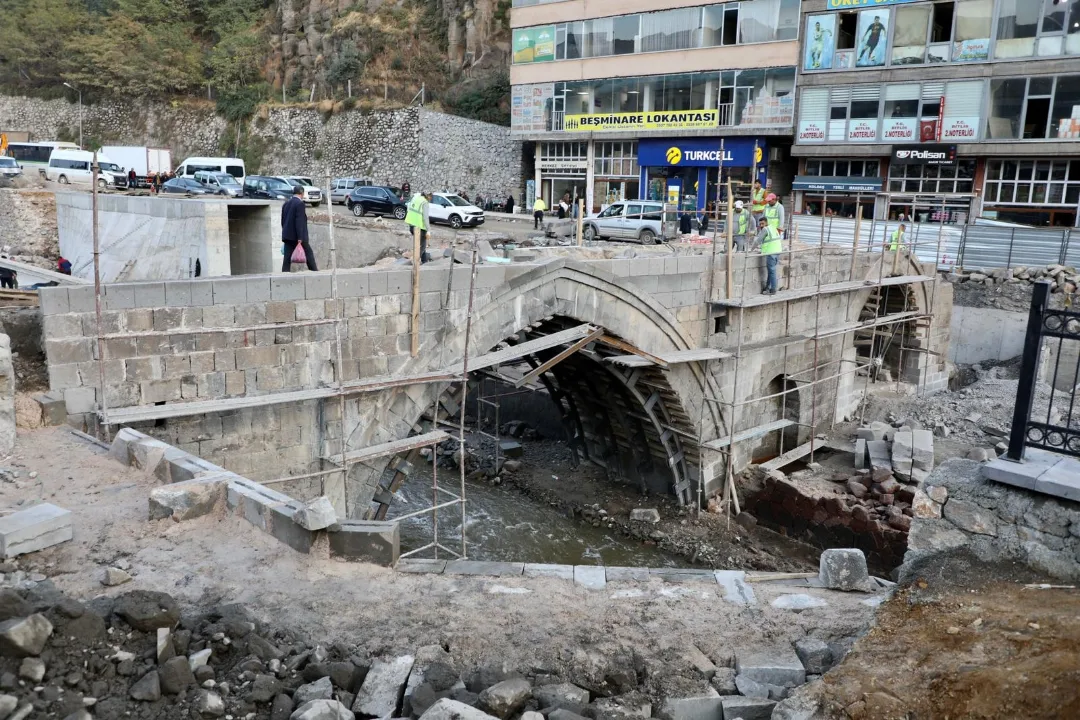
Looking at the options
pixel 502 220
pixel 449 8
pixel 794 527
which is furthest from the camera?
pixel 449 8

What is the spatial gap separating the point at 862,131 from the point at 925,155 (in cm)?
227

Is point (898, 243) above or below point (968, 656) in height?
above

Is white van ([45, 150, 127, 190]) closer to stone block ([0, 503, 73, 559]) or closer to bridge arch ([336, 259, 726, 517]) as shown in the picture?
bridge arch ([336, 259, 726, 517])

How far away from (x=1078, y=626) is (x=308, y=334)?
7.52m

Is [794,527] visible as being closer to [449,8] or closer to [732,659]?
[732,659]

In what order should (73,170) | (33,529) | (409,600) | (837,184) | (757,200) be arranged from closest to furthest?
(33,529)
(409,600)
(757,200)
(837,184)
(73,170)

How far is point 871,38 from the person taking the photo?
28031 mm

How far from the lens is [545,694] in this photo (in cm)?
454

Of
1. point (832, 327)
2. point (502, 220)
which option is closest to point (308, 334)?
point (832, 327)

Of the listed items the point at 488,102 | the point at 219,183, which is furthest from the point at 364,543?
the point at 488,102

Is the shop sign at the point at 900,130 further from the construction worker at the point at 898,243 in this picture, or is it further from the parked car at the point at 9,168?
the parked car at the point at 9,168

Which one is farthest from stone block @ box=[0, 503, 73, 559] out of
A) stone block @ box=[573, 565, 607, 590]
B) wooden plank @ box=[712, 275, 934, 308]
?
wooden plank @ box=[712, 275, 934, 308]

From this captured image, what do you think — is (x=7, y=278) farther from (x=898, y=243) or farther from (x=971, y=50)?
(x=971, y=50)

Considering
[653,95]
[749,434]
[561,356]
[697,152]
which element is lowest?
[749,434]
